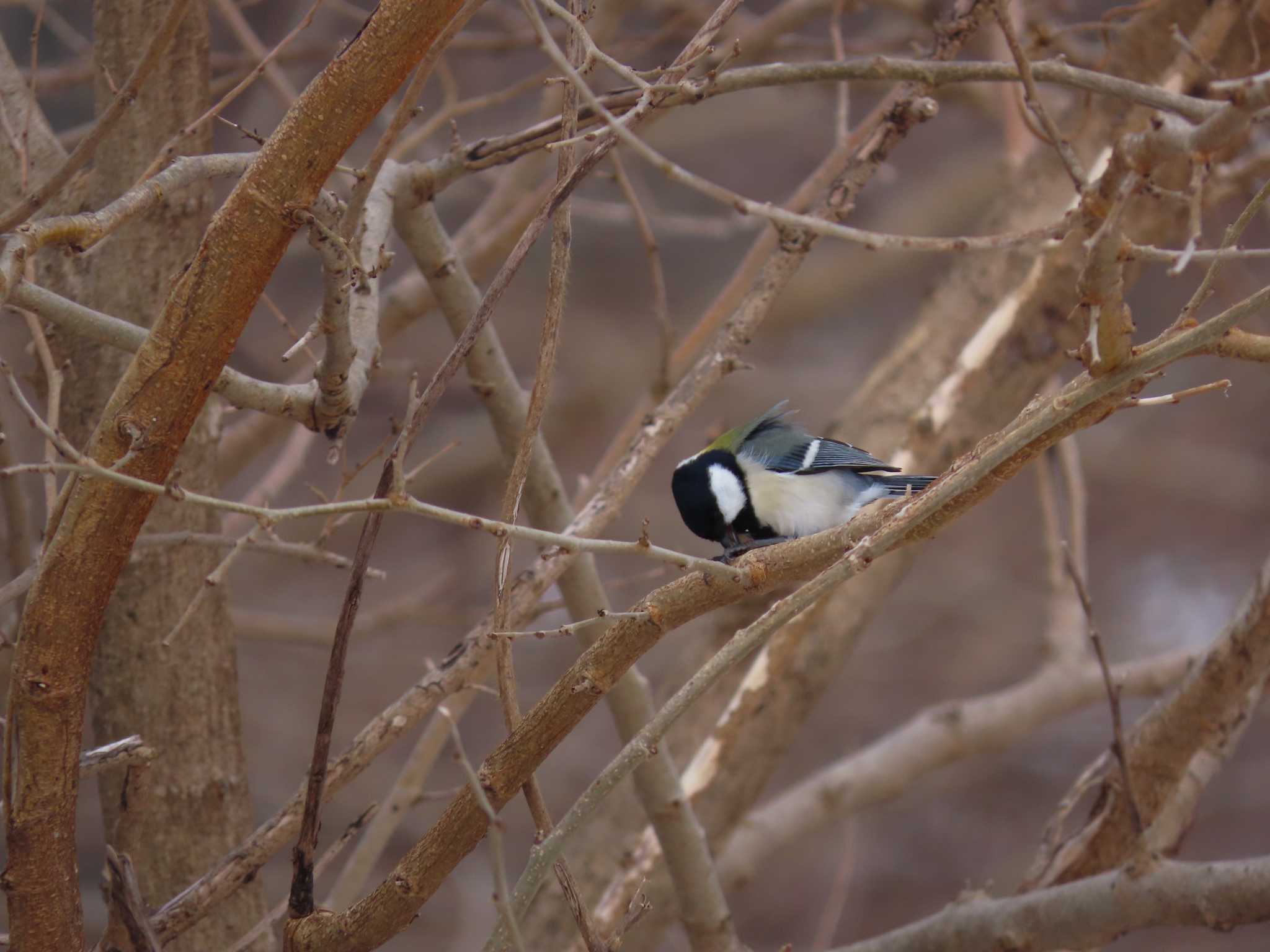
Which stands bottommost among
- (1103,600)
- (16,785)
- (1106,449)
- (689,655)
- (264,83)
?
(1103,600)

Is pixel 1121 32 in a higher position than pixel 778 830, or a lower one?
higher

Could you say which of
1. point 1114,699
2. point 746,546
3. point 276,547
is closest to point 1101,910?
point 1114,699

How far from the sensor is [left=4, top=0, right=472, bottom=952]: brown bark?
3.17ft

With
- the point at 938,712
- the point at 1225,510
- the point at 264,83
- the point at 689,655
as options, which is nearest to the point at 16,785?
the point at 689,655

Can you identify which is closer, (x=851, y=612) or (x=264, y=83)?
(x=851, y=612)

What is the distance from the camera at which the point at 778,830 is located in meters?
2.39

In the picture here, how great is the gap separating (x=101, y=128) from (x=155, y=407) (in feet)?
0.92

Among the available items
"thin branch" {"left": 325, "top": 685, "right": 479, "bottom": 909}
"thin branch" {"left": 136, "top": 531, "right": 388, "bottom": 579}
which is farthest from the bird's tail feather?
"thin branch" {"left": 136, "top": 531, "right": 388, "bottom": 579}

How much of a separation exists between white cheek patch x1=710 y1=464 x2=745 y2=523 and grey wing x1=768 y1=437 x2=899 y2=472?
3.6 inches

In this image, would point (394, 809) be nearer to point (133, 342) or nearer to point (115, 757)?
point (115, 757)

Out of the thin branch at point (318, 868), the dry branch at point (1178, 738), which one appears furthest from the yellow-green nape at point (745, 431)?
the thin branch at point (318, 868)

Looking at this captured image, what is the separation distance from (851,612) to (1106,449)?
12.3ft

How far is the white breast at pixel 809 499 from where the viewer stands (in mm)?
1903

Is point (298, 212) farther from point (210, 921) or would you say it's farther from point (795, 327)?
point (795, 327)
